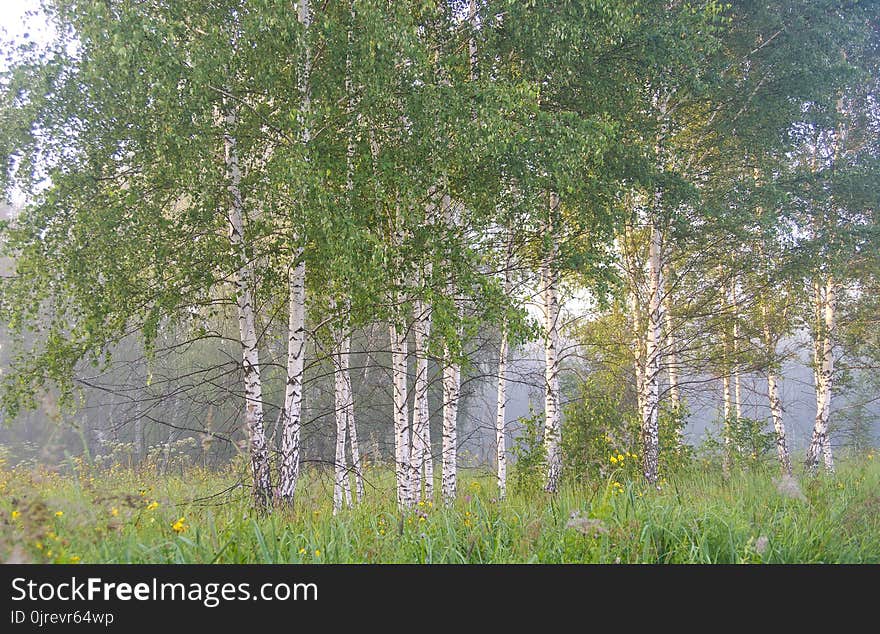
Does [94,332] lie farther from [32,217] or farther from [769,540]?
[769,540]

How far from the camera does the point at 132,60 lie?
19.1ft

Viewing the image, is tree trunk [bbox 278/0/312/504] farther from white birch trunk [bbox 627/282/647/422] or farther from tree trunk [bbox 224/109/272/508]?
white birch trunk [bbox 627/282/647/422]

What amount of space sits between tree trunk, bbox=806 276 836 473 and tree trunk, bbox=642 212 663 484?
5.22m

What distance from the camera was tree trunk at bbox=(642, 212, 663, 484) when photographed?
355 inches

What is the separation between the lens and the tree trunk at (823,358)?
1278cm

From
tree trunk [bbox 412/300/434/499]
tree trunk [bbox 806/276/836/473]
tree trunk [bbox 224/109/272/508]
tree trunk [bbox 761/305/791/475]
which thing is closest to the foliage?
tree trunk [bbox 412/300/434/499]

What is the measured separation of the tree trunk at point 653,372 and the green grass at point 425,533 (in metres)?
3.62

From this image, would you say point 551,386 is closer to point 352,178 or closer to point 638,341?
point 352,178

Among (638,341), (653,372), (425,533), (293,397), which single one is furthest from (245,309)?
(638,341)

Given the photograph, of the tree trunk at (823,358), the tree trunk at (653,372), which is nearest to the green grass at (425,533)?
the tree trunk at (653,372)

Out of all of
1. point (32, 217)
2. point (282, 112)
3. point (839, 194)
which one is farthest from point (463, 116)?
point (839, 194)

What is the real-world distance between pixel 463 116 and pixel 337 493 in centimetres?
680

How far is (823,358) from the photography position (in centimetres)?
1356

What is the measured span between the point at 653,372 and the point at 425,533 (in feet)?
21.8
